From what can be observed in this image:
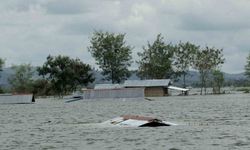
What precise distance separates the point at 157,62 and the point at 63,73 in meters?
28.3

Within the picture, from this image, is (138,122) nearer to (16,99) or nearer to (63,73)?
(16,99)

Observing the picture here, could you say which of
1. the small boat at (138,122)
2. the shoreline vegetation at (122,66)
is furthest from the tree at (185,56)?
the small boat at (138,122)

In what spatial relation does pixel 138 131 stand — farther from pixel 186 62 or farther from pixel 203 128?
pixel 186 62

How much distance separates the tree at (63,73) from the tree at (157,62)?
18.4 m

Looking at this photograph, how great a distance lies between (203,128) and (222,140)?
29.7 feet

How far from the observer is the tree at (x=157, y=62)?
18088 centimetres

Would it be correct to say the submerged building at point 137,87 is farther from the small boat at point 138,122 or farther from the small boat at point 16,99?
the small boat at point 138,122

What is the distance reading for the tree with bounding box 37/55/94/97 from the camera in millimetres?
185750

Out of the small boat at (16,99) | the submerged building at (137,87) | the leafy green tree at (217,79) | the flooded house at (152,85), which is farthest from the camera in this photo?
the leafy green tree at (217,79)

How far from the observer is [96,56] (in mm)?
178750

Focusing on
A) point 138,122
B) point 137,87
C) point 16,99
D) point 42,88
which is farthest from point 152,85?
point 138,122

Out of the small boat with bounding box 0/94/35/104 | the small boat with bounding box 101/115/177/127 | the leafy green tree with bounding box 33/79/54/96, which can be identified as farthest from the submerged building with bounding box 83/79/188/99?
the small boat with bounding box 101/115/177/127

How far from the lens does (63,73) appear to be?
186 metres

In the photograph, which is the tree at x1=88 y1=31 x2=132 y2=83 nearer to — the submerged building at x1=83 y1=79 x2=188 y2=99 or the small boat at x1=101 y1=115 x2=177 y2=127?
the submerged building at x1=83 y1=79 x2=188 y2=99
